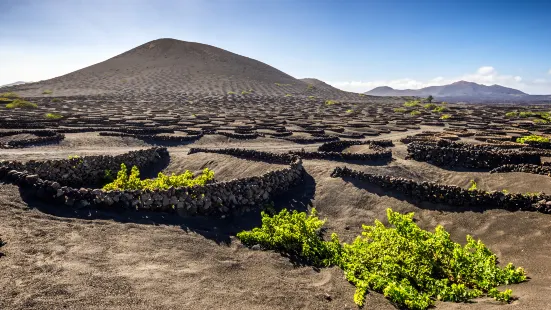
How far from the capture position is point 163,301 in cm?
750

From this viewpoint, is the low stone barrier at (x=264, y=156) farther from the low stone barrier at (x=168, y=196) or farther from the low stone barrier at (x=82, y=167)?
the low stone barrier at (x=82, y=167)

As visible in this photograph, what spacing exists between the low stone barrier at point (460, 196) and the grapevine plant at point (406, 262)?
4036mm

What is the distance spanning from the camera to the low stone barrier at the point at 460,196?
12.9 m

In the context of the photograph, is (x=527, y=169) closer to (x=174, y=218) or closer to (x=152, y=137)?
(x=174, y=218)

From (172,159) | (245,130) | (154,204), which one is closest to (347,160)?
(172,159)

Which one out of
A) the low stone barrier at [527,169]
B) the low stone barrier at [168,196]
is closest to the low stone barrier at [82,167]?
the low stone barrier at [168,196]

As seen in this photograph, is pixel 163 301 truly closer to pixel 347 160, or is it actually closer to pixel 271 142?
pixel 347 160

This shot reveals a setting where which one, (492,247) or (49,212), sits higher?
(49,212)

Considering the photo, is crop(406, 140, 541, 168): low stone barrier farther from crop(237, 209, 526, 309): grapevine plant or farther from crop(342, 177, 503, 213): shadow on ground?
crop(237, 209, 526, 309): grapevine plant

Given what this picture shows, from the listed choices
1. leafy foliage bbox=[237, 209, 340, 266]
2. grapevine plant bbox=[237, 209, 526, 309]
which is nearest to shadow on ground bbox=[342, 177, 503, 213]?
grapevine plant bbox=[237, 209, 526, 309]

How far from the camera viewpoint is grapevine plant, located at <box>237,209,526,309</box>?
830 centimetres

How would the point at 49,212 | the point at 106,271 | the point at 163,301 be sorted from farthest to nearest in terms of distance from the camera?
the point at 49,212, the point at 106,271, the point at 163,301

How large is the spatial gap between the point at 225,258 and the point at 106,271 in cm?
320

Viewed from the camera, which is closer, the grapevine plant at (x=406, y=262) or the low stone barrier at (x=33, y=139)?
the grapevine plant at (x=406, y=262)
